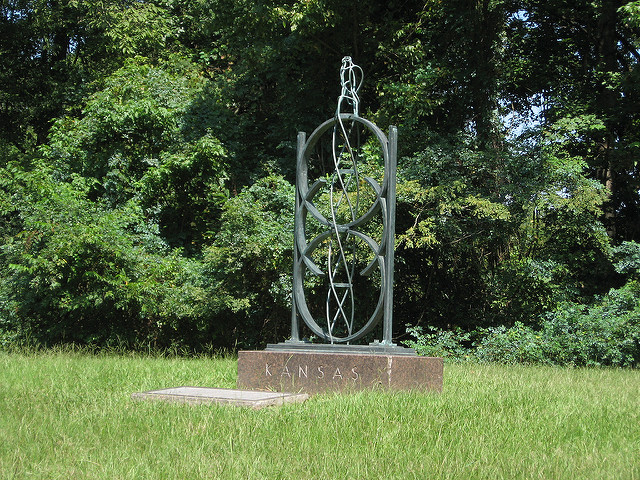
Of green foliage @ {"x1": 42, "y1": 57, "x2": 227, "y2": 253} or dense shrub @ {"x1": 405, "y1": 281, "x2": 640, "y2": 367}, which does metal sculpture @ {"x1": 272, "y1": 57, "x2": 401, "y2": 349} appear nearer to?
dense shrub @ {"x1": 405, "y1": 281, "x2": 640, "y2": 367}

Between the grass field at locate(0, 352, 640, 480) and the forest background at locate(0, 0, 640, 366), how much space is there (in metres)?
5.19

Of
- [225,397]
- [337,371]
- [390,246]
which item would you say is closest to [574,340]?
[390,246]

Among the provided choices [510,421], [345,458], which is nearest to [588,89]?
[510,421]

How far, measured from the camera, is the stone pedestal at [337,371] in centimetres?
613

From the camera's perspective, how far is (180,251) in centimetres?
1296

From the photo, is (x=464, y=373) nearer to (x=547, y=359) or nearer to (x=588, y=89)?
(x=547, y=359)

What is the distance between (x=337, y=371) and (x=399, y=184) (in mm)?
5692

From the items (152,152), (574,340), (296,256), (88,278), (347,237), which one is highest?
(152,152)

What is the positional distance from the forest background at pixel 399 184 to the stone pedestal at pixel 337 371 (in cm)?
478

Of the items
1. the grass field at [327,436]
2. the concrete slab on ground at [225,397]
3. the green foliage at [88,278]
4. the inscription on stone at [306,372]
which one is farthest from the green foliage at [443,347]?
the concrete slab on ground at [225,397]

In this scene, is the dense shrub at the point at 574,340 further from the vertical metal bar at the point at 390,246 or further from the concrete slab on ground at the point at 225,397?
the concrete slab on ground at the point at 225,397

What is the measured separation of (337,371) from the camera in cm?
631

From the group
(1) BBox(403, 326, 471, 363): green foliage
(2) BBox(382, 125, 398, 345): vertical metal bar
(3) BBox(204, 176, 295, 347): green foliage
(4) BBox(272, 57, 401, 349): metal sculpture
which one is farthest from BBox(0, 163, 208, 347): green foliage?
(2) BBox(382, 125, 398, 345): vertical metal bar

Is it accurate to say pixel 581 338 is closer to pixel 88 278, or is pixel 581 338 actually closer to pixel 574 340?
pixel 574 340
